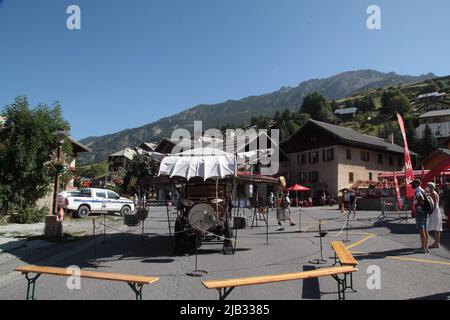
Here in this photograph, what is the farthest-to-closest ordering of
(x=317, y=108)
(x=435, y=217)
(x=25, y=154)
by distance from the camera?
(x=317, y=108)
(x=25, y=154)
(x=435, y=217)

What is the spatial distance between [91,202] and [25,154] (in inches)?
299

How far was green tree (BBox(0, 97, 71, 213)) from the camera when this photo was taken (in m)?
19.4

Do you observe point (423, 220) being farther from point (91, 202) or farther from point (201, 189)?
point (91, 202)

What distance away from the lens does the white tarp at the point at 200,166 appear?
11497 millimetres

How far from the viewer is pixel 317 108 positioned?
128m

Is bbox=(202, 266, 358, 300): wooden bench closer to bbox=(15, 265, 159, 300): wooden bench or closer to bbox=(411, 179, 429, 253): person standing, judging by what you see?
bbox=(15, 265, 159, 300): wooden bench

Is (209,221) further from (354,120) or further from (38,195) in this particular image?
(354,120)

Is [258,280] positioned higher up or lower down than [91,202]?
lower down

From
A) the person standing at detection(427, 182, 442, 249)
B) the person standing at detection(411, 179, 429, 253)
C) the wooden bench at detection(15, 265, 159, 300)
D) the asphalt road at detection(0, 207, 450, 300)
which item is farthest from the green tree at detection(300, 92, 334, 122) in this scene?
the wooden bench at detection(15, 265, 159, 300)

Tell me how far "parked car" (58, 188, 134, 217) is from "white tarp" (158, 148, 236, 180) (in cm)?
1525

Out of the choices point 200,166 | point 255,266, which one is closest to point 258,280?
point 255,266

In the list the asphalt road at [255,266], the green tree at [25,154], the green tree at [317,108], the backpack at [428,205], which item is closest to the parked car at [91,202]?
the green tree at [25,154]
